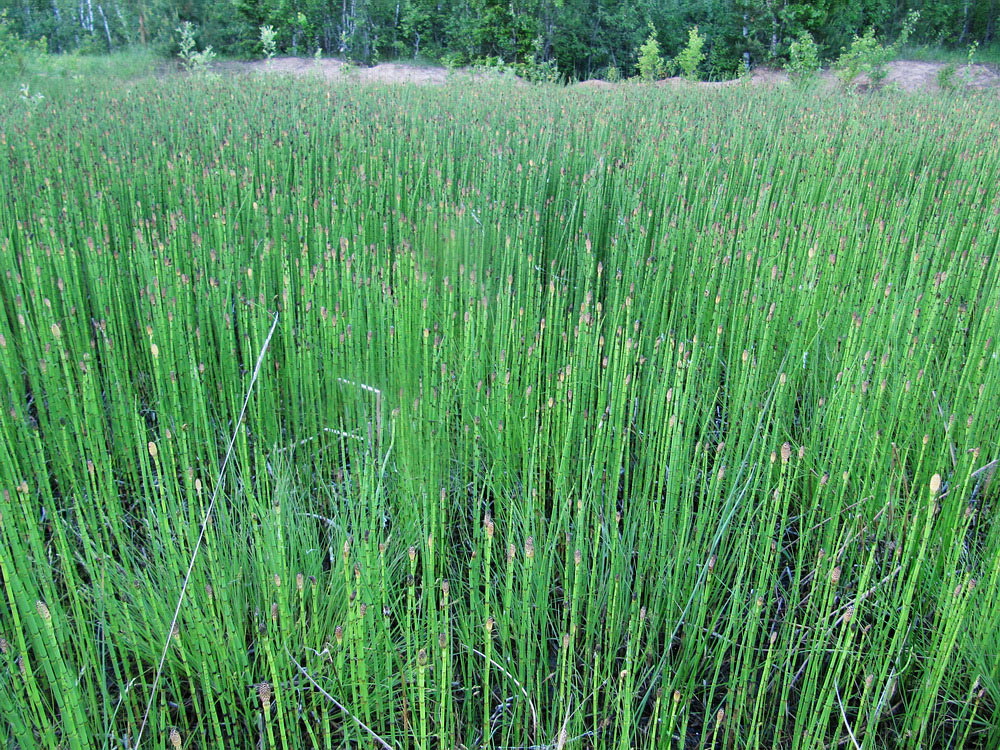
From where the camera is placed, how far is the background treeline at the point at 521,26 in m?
13.5

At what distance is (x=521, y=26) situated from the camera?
13742 millimetres

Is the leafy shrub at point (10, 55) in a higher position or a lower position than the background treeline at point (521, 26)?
lower

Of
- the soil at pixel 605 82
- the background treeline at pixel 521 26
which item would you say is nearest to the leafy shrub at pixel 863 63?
the soil at pixel 605 82

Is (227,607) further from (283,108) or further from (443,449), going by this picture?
(283,108)

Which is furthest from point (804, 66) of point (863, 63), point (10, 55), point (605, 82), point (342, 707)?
point (342, 707)

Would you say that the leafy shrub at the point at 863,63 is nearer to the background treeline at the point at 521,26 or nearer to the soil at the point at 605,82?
the soil at the point at 605,82

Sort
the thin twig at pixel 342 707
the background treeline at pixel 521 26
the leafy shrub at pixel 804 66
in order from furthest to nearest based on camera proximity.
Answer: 1. the background treeline at pixel 521 26
2. the leafy shrub at pixel 804 66
3. the thin twig at pixel 342 707

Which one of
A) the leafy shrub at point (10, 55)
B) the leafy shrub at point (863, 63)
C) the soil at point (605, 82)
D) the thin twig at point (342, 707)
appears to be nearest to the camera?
the thin twig at point (342, 707)

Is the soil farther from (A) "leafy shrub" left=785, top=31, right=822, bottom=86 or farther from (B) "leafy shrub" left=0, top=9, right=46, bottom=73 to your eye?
(B) "leafy shrub" left=0, top=9, right=46, bottom=73

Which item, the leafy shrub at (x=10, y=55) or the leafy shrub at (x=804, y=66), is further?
the leafy shrub at (x=804, y=66)

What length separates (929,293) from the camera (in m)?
1.75

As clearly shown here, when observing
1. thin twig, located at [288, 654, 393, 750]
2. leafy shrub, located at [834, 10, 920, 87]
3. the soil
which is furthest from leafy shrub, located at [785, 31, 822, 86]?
thin twig, located at [288, 654, 393, 750]

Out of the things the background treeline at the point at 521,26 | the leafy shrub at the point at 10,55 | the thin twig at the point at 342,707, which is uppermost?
the background treeline at the point at 521,26

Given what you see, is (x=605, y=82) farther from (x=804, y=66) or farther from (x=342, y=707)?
(x=342, y=707)
